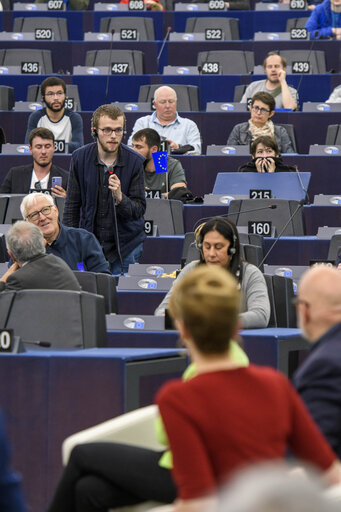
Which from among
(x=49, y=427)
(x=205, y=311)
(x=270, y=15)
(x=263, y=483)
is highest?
(x=270, y=15)

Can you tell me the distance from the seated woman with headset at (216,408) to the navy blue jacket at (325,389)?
22cm

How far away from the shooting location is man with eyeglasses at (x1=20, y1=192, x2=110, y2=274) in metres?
5.06

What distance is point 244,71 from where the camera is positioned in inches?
412

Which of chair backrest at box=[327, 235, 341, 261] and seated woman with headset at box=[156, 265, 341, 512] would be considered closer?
seated woman with headset at box=[156, 265, 341, 512]

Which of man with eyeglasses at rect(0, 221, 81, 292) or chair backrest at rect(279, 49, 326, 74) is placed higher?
chair backrest at rect(279, 49, 326, 74)

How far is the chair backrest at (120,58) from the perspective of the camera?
34.4 feet

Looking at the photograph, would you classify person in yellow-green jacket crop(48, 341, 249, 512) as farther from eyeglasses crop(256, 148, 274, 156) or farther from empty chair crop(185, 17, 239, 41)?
empty chair crop(185, 17, 239, 41)

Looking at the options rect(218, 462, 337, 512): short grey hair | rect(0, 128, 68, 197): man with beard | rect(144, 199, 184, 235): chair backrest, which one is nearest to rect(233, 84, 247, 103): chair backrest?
rect(0, 128, 68, 197): man with beard

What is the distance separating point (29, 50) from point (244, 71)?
2079 mm

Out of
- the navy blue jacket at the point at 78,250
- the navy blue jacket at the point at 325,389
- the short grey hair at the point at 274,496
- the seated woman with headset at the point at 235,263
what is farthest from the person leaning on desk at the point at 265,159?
the short grey hair at the point at 274,496

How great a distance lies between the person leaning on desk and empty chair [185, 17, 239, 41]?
4046 mm

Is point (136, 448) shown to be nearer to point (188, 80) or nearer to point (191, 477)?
point (191, 477)

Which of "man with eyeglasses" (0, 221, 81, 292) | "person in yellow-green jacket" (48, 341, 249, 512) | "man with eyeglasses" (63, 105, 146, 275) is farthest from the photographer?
"man with eyeglasses" (63, 105, 146, 275)

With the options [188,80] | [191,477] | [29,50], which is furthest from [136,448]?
[29,50]
